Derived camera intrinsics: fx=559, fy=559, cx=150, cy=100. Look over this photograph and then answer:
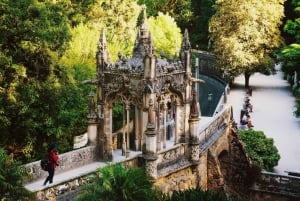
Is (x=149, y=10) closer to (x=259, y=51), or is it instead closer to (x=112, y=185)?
(x=259, y=51)

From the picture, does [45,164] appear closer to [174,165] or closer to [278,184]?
[174,165]

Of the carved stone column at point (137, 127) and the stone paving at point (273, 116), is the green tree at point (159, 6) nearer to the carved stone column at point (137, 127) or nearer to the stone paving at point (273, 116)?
the stone paving at point (273, 116)

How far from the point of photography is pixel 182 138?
71.6 ft

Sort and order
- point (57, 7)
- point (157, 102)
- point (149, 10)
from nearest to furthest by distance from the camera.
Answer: point (157, 102), point (57, 7), point (149, 10)

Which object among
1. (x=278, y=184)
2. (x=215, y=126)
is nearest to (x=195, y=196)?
(x=215, y=126)

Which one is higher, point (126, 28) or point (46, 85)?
point (126, 28)

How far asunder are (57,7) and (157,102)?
12.1m

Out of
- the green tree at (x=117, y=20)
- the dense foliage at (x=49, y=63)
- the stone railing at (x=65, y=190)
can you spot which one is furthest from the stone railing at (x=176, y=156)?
the green tree at (x=117, y=20)

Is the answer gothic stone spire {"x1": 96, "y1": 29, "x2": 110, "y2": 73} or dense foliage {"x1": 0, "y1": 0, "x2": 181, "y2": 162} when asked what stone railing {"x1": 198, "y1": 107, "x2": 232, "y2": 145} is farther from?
dense foliage {"x1": 0, "y1": 0, "x2": 181, "y2": 162}

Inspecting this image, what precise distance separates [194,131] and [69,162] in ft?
17.1

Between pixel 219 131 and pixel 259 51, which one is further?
pixel 259 51

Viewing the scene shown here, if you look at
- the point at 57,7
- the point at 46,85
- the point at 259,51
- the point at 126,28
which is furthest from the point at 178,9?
the point at 46,85

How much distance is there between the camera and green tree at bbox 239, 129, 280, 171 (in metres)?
30.5

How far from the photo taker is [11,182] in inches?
471
